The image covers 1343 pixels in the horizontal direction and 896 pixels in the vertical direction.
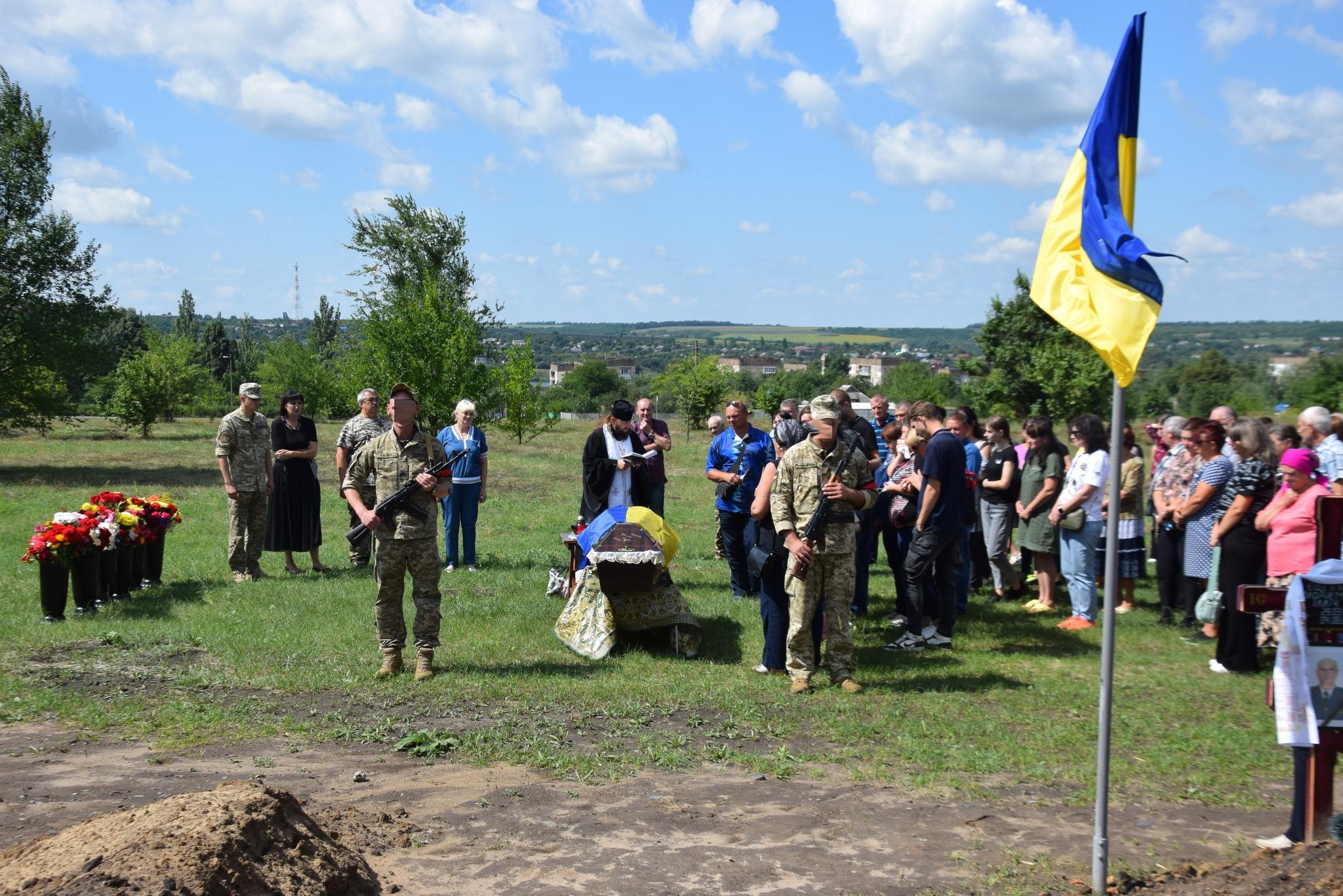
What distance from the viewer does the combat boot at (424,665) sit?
789 cm

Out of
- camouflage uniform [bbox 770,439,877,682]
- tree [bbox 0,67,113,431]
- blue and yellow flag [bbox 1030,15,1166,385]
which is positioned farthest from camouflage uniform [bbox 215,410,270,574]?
tree [bbox 0,67,113,431]

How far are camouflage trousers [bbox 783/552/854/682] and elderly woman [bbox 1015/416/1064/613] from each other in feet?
12.3

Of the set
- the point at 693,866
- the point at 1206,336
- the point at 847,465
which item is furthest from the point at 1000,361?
the point at 1206,336

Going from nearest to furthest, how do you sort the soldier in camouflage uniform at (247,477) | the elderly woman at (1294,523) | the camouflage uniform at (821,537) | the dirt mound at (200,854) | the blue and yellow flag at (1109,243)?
the dirt mound at (200,854) → the blue and yellow flag at (1109,243) → the elderly woman at (1294,523) → the camouflage uniform at (821,537) → the soldier in camouflage uniform at (247,477)

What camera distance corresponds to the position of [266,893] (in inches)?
154

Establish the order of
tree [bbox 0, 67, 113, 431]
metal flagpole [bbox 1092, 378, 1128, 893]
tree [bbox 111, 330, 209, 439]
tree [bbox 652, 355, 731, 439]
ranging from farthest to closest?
1. tree [bbox 652, 355, 731, 439]
2. tree [bbox 111, 330, 209, 439]
3. tree [bbox 0, 67, 113, 431]
4. metal flagpole [bbox 1092, 378, 1128, 893]

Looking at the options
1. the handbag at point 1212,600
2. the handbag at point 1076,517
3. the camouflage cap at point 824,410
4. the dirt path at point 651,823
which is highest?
the camouflage cap at point 824,410

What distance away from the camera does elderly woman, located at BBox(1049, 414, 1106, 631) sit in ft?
31.6

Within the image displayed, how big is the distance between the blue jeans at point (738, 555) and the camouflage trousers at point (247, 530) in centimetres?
529

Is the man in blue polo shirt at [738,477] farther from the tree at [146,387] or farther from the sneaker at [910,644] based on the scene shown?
the tree at [146,387]

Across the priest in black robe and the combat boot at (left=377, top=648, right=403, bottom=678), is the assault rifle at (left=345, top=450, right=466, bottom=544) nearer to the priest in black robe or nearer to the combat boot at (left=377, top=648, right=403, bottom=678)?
the combat boot at (left=377, top=648, right=403, bottom=678)

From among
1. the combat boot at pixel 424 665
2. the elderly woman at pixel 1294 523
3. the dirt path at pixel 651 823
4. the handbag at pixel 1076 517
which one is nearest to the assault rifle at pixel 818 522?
the dirt path at pixel 651 823

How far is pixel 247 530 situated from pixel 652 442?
15.7 feet

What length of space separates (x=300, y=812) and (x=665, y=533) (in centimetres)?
482
